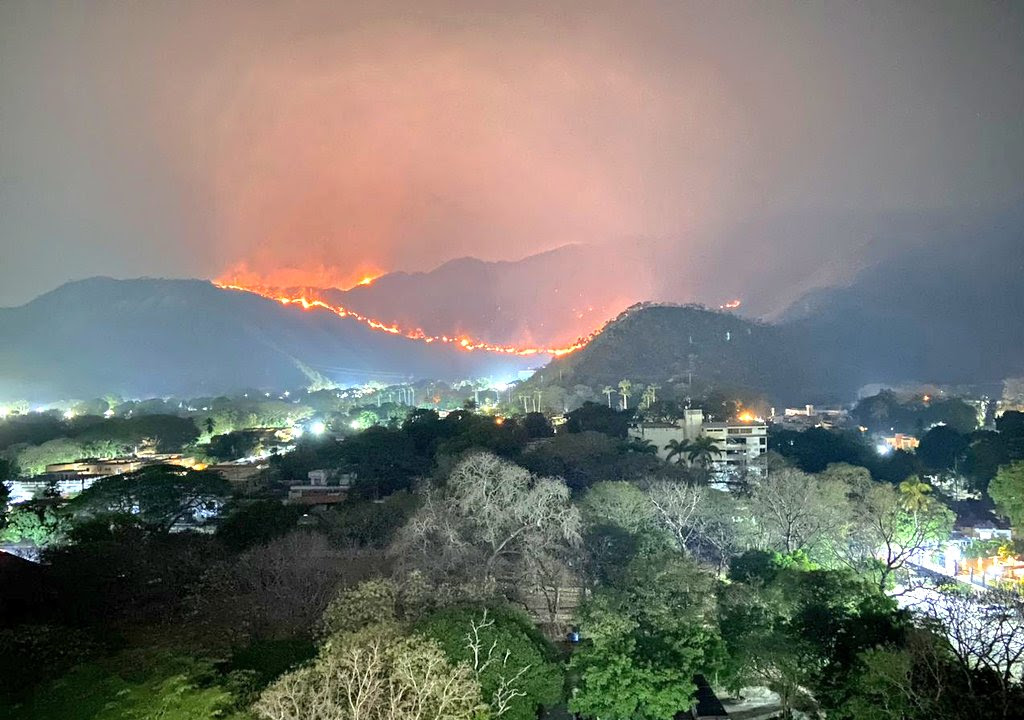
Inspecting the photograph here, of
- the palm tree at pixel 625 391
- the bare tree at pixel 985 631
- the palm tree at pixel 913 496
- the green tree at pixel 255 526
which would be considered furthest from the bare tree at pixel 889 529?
the palm tree at pixel 625 391

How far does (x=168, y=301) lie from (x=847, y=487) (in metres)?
102

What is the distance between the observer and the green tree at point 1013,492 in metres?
19.2

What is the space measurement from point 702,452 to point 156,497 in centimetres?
1927

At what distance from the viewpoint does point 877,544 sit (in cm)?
1841

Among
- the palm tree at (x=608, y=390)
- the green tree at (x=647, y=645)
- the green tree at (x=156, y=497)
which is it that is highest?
the palm tree at (x=608, y=390)

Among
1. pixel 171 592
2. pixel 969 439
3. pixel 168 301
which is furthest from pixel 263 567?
pixel 168 301

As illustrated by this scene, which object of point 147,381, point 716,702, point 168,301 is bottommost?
point 716,702

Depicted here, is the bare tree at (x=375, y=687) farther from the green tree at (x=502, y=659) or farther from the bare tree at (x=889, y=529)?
the bare tree at (x=889, y=529)

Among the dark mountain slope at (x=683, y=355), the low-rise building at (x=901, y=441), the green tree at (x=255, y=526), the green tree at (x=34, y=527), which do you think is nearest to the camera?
the green tree at (x=255, y=526)

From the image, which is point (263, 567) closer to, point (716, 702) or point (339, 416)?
point (716, 702)

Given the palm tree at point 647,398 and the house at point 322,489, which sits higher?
the palm tree at point 647,398

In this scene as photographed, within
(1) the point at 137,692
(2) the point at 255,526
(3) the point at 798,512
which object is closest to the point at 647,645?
(1) the point at 137,692

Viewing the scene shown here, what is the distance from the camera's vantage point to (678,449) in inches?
1150

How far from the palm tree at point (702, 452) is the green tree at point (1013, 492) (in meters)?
9.91
